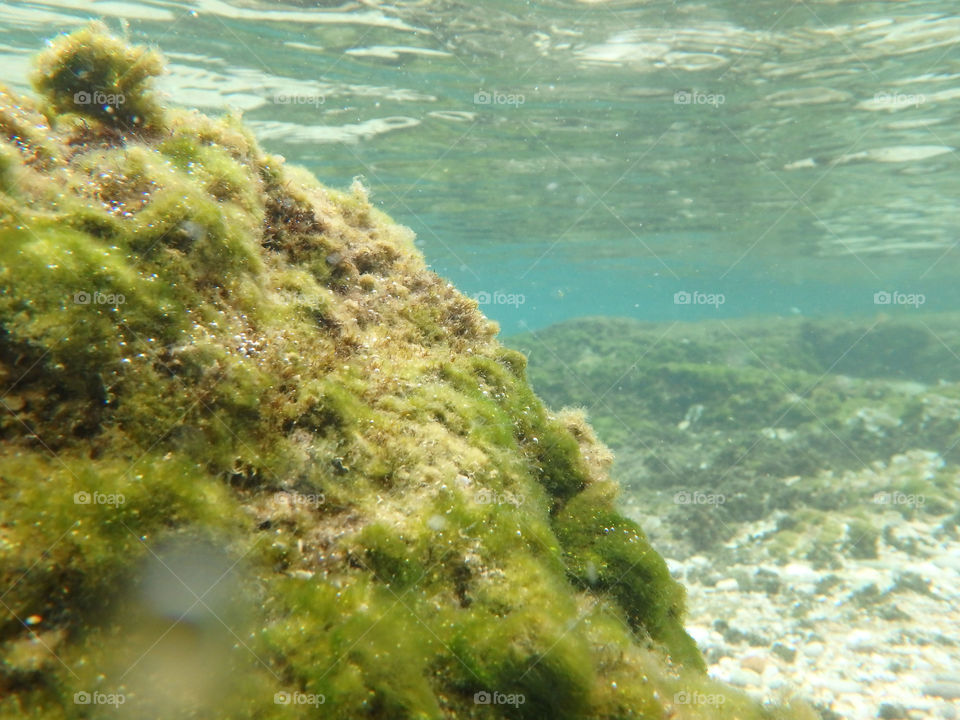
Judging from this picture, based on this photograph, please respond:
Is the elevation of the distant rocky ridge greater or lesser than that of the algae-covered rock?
lesser

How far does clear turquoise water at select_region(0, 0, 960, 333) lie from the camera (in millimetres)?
12391

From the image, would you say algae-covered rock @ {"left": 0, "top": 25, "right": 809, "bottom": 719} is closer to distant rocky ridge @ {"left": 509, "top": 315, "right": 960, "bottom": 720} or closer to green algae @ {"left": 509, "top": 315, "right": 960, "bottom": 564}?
distant rocky ridge @ {"left": 509, "top": 315, "right": 960, "bottom": 720}

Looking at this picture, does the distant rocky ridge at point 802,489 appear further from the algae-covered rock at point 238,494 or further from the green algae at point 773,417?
the algae-covered rock at point 238,494

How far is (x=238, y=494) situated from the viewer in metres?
2.79

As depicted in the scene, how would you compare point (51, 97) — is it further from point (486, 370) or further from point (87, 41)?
point (486, 370)

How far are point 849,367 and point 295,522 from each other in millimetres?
29559

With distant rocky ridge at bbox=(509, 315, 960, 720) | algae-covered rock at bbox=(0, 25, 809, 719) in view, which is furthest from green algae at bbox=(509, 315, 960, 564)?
algae-covered rock at bbox=(0, 25, 809, 719)

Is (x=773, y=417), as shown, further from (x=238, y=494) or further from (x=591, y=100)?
(x=238, y=494)

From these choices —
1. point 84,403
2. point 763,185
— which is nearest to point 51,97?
point 84,403

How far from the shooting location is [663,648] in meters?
Answer: 3.60

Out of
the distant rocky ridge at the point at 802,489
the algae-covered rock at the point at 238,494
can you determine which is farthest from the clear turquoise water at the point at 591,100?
the distant rocky ridge at the point at 802,489

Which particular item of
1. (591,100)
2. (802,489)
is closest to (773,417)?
(802,489)

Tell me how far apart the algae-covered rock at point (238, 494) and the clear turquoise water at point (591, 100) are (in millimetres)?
4612

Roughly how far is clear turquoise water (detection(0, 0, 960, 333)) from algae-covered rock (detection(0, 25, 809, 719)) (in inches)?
182
